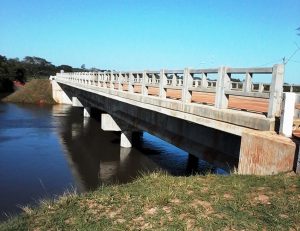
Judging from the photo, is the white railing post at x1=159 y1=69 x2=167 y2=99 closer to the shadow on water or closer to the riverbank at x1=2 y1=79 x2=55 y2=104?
the shadow on water

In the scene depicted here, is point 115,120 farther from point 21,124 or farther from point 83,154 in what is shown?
point 21,124

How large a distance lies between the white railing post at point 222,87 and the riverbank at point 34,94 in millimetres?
56925

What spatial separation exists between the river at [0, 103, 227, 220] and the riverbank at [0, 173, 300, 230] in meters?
6.21

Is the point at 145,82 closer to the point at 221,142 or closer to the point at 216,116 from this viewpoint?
the point at 221,142

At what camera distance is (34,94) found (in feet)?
216

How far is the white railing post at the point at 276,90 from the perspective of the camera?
766 centimetres

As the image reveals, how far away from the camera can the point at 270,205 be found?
5.49 m

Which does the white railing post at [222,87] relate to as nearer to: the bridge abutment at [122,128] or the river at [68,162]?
the river at [68,162]

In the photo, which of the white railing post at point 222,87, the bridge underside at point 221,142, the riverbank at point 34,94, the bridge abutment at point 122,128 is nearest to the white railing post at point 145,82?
the bridge underside at point 221,142

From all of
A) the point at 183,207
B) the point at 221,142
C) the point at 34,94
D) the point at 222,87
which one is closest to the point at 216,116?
the point at 222,87

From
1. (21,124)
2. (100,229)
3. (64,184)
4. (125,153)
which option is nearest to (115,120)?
(125,153)

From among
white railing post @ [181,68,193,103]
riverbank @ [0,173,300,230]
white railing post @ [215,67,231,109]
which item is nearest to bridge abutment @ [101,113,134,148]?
white railing post @ [181,68,193,103]

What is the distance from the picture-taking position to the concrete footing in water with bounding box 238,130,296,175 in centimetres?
681

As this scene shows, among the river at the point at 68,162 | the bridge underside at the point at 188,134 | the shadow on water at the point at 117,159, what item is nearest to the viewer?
the bridge underside at the point at 188,134
